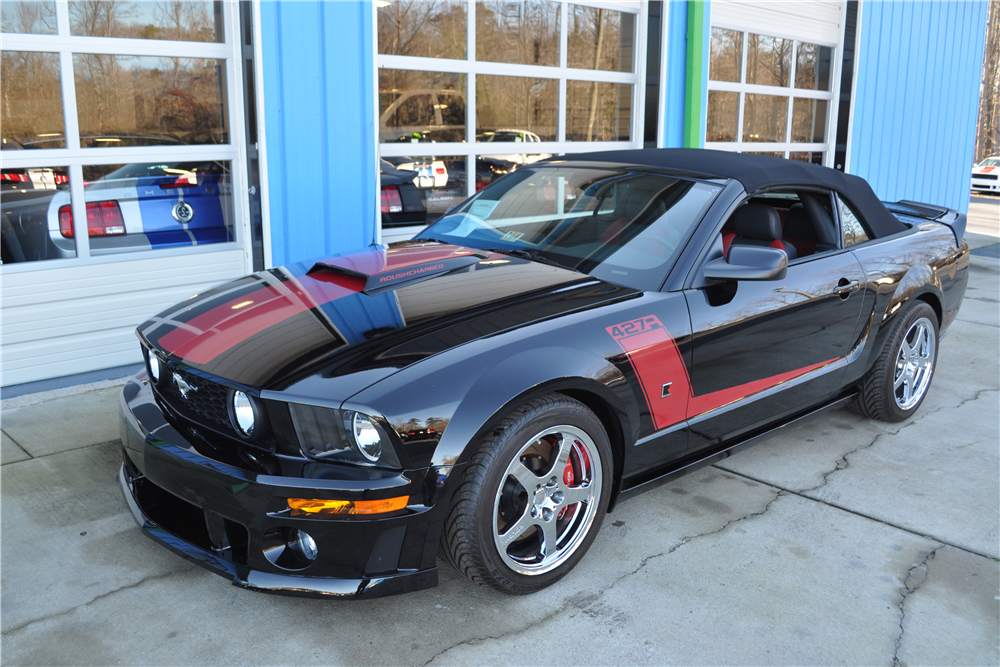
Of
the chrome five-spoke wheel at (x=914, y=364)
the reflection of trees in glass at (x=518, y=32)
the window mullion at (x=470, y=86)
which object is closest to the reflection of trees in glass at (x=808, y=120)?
the reflection of trees in glass at (x=518, y=32)

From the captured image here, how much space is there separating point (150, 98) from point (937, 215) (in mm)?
5027

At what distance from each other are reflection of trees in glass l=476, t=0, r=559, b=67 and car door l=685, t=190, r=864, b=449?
12.4 feet

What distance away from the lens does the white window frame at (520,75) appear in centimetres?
623

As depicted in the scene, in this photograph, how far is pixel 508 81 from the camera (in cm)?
693

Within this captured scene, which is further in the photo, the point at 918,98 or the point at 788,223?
the point at 918,98

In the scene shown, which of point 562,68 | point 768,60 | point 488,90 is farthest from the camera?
point 768,60

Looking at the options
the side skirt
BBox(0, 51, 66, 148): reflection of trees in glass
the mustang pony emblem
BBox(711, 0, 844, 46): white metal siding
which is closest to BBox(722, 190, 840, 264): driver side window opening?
the side skirt

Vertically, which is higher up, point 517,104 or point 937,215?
point 517,104

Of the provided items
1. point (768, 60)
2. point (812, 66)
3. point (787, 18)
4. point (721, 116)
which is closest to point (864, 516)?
point (721, 116)

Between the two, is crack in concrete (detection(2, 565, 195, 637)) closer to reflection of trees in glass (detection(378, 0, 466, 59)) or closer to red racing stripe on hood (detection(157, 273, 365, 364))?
red racing stripe on hood (detection(157, 273, 365, 364))

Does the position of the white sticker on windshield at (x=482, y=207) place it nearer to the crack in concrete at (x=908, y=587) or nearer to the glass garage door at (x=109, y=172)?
the glass garage door at (x=109, y=172)

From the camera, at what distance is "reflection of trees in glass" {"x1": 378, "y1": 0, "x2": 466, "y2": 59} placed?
19.9 ft

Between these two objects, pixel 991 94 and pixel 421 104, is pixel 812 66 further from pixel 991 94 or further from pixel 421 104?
pixel 991 94

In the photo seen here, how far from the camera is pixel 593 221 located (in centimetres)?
355
